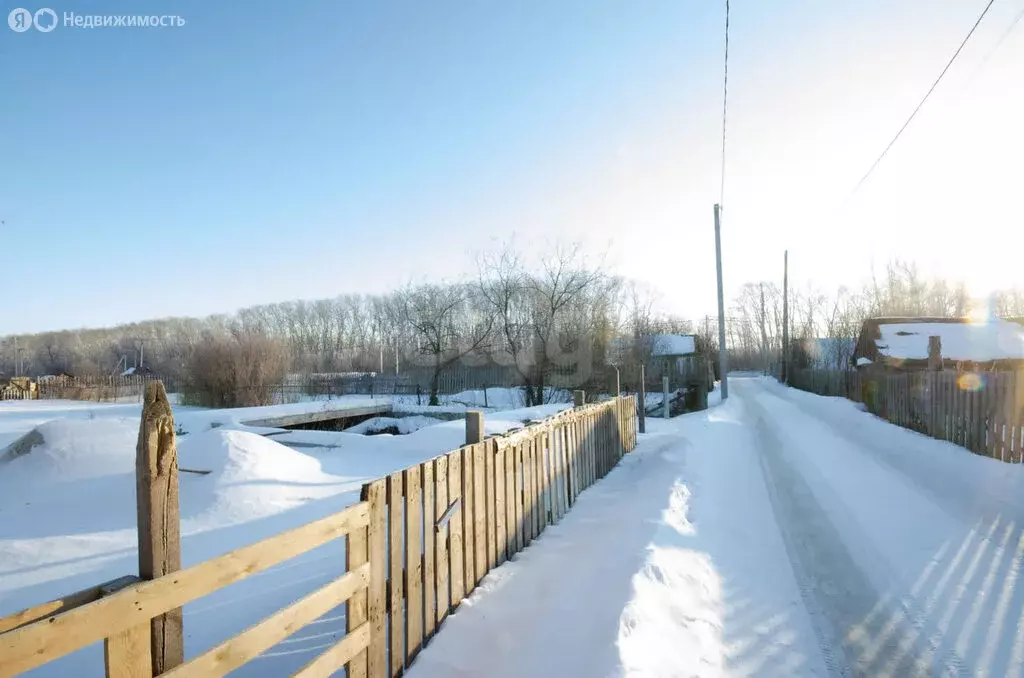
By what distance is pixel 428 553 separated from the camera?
A: 3.42 meters

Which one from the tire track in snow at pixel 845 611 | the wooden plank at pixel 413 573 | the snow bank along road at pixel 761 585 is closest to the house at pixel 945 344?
the snow bank along road at pixel 761 585

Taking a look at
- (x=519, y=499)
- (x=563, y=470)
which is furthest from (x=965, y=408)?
(x=519, y=499)

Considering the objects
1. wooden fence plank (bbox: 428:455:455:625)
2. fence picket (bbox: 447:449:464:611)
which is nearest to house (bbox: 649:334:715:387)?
fence picket (bbox: 447:449:464:611)

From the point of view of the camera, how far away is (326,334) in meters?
69.1

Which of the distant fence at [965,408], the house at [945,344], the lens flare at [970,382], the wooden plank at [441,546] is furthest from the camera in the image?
the house at [945,344]

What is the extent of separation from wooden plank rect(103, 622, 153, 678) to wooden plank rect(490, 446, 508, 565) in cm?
287

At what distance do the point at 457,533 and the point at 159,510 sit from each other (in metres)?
2.11

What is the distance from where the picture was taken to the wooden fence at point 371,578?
165cm

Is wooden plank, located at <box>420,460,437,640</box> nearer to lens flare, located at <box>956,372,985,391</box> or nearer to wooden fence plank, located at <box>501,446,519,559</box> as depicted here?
wooden fence plank, located at <box>501,446,519,559</box>

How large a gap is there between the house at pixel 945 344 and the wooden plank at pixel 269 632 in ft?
73.1

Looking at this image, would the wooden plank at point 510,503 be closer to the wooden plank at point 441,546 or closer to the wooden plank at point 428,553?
the wooden plank at point 441,546

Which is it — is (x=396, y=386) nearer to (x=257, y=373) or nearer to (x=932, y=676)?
(x=257, y=373)

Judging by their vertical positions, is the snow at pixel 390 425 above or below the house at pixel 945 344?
below

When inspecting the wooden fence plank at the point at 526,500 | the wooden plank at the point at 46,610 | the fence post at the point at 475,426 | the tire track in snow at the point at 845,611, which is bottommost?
the tire track in snow at the point at 845,611
